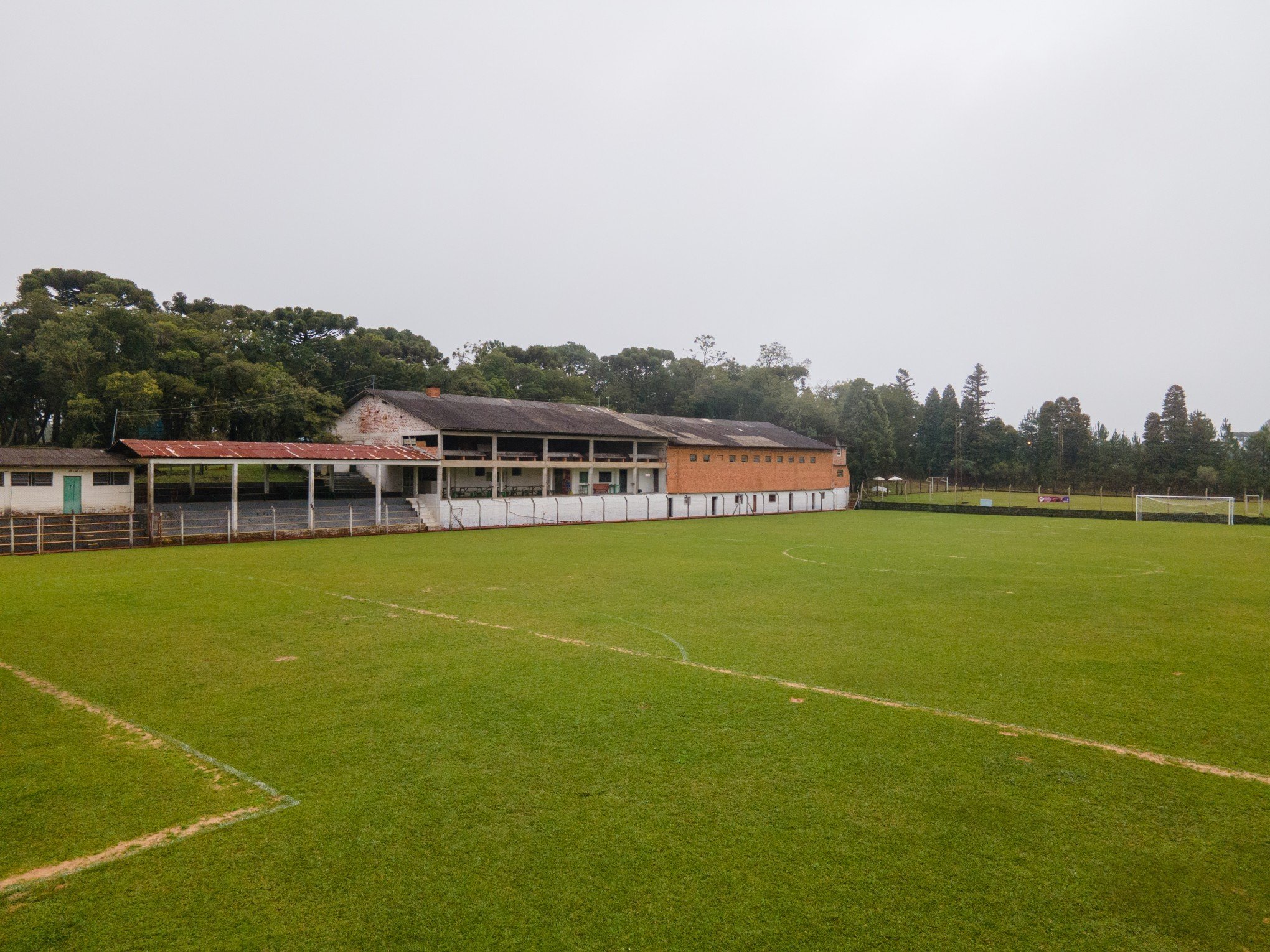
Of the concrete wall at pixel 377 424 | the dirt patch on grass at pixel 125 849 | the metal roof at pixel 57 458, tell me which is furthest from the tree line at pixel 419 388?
the dirt patch on grass at pixel 125 849

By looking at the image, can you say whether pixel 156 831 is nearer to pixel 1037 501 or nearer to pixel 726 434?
pixel 726 434

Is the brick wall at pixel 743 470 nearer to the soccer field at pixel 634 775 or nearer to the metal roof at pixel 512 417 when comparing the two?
the metal roof at pixel 512 417

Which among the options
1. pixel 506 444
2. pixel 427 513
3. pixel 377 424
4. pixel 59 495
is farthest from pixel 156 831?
pixel 506 444

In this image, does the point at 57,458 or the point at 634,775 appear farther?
the point at 57,458

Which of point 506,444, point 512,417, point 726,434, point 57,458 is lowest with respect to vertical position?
point 57,458

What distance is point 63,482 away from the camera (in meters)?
27.6

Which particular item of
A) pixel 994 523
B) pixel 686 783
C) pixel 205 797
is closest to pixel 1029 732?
pixel 686 783

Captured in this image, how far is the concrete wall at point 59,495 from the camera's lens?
26516mm

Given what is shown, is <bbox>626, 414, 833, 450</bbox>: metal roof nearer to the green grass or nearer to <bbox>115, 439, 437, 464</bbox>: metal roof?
the green grass

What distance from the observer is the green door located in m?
27.7

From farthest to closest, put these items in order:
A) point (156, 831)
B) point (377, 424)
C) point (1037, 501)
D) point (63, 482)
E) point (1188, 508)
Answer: point (1037, 501)
point (1188, 508)
point (377, 424)
point (63, 482)
point (156, 831)

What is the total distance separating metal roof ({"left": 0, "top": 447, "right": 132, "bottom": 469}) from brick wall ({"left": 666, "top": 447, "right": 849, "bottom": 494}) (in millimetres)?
30022

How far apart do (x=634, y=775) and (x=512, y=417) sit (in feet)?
126

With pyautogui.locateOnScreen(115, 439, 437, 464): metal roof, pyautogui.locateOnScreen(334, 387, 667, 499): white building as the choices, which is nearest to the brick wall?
pyautogui.locateOnScreen(334, 387, 667, 499): white building
